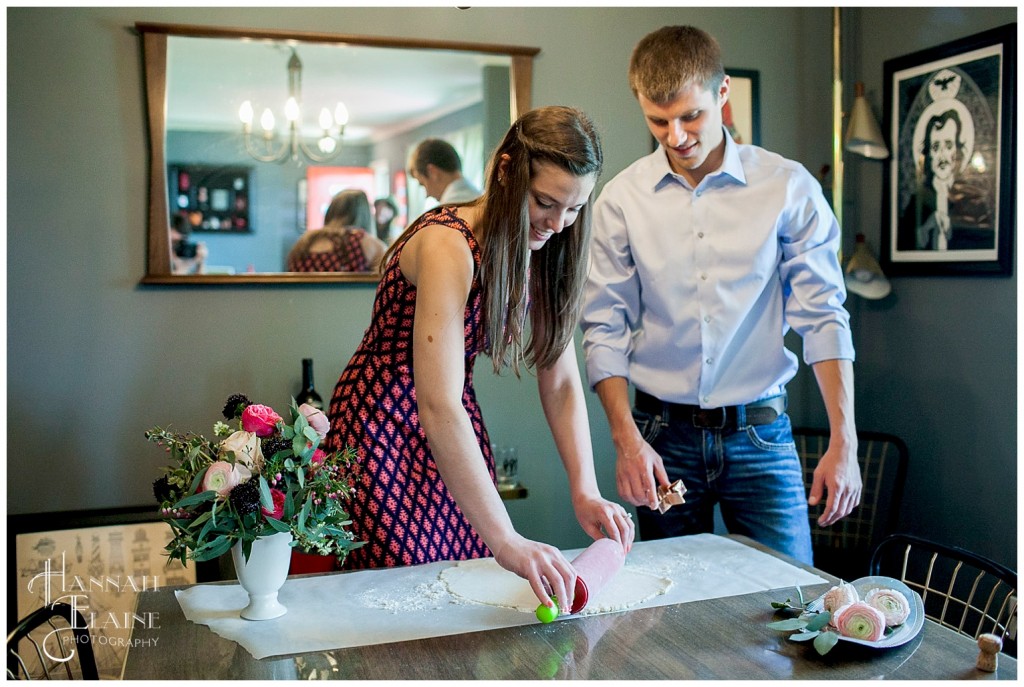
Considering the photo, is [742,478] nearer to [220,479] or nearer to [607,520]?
[607,520]

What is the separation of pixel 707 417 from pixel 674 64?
2.47ft

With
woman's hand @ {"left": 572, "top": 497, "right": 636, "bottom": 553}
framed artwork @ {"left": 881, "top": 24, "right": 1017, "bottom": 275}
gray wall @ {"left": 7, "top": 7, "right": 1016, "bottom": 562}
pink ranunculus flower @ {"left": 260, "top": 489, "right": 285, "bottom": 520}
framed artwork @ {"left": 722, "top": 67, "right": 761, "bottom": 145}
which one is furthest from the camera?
framed artwork @ {"left": 722, "top": 67, "right": 761, "bottom": 145}

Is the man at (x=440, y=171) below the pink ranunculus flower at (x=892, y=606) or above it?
above

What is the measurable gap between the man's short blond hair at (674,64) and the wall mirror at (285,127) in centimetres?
110

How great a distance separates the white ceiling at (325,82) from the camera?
2857 millimetres

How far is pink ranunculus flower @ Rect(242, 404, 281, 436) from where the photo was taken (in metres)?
1.42

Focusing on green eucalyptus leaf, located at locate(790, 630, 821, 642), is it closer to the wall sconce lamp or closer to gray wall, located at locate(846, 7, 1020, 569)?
gray wall, located at locate(846, 7, 1020, 569)

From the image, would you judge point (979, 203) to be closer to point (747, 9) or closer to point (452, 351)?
point (747, 9)

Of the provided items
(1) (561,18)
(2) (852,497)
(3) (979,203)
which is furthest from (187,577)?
(3) (979,203)

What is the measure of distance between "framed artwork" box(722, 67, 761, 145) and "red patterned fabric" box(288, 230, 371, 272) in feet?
4.36

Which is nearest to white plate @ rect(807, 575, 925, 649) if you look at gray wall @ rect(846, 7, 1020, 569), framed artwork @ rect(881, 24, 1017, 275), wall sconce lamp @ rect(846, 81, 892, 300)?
gray wall @ rect(846, 7, 1020, 569)

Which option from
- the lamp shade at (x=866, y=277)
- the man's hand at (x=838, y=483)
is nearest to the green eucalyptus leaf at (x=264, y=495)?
the man's hand at (x=838, y=483)

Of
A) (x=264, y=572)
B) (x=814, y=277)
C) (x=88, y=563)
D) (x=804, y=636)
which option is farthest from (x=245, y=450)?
(x=88, y=563)

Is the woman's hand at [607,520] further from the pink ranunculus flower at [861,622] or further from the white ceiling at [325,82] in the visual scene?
the white ceiling at [325,82]
